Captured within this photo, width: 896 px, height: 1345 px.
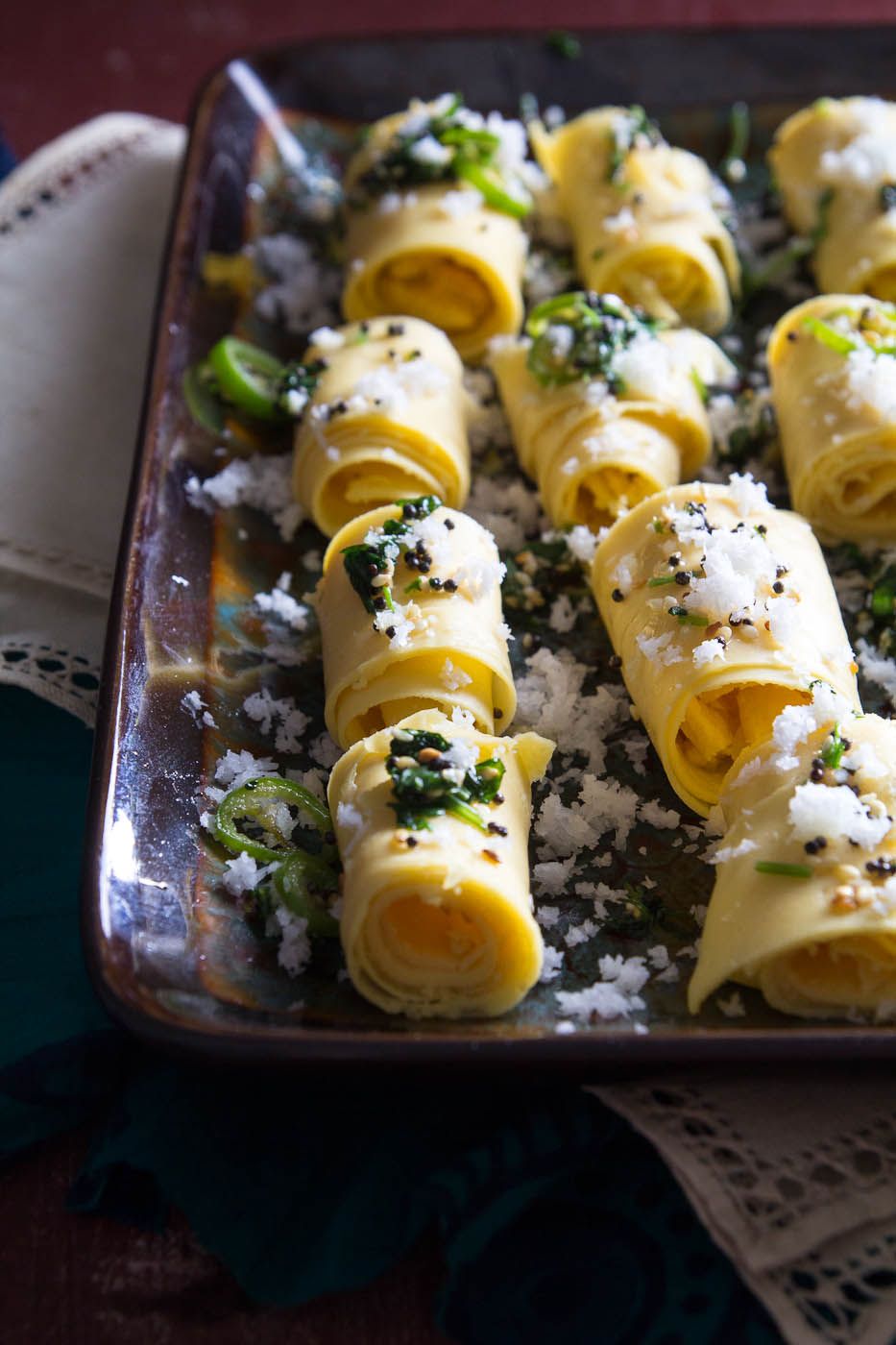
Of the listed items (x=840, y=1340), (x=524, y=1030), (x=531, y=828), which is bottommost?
(x=840, y=1340)

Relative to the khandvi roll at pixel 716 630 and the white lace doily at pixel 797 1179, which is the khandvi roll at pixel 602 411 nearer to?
the khandvi roll at pixel 716 630

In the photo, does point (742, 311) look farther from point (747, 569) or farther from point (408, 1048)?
point (408, 1048)

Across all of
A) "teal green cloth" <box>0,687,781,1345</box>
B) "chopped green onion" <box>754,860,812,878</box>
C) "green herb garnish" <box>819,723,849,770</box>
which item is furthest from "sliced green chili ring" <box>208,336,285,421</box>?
"chopped green onion" <box>754,860,812,878</box>

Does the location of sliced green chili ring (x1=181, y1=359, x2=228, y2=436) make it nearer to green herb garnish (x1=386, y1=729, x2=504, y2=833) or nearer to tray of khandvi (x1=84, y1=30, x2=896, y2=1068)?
tray of khandvi (x1=84, y1=30, x2=896, y2=1068)

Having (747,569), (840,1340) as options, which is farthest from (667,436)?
(840,1340)

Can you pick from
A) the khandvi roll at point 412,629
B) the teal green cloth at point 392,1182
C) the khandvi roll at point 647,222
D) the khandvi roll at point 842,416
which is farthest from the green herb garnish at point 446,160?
the teal green cloth at point 392,1182

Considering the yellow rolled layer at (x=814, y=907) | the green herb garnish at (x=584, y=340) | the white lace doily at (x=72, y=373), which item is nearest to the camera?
the yellow rolled layer at (x=814, y=907)
